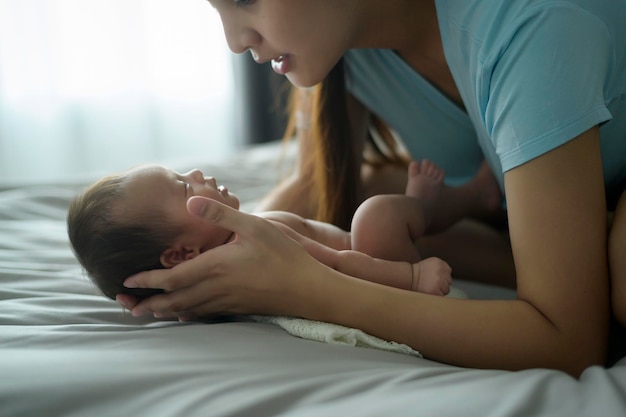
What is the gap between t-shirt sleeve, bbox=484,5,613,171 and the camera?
0.87m

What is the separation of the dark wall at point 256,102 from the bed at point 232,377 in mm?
2367

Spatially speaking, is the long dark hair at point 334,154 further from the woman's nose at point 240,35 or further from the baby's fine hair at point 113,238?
the baby's fine hair at point 113,238

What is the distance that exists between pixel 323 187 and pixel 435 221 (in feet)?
0.79

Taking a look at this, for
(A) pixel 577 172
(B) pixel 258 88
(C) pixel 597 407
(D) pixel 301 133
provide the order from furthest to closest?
(B) pixel 258 88, (D) pixel 301 133, (A) pixel 577 172, (C) pixel 597 407

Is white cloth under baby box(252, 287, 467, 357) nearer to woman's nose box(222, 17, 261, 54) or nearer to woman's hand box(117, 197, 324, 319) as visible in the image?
woman's hand box(117, 197, 324, 319)

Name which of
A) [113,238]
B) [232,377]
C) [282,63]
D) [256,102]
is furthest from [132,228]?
[256,102]

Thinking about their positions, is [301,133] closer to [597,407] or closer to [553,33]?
[553,33]

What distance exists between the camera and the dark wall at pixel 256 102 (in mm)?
3248

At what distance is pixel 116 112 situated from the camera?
3.14m

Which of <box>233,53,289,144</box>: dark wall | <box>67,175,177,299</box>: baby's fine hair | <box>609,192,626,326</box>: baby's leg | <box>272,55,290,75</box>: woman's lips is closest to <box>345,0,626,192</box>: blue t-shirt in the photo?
<box>609,192,626,326</box>: baby's leg

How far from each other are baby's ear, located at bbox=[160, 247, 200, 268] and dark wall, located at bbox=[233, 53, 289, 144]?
87.9 inches

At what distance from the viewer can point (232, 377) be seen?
0.78 m

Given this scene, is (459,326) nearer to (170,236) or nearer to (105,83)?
(170,236)

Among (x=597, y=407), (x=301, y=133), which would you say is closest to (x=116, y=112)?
(x=301, y=133)
